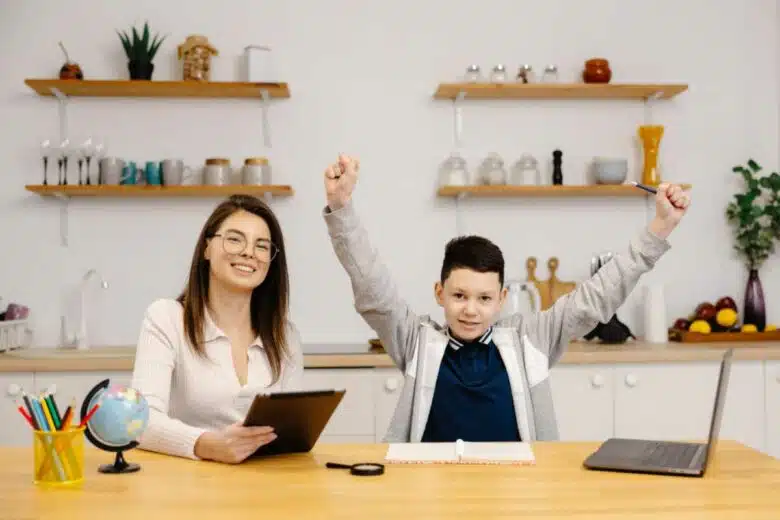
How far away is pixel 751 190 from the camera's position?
3961mm

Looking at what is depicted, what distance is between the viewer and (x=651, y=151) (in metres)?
3.93

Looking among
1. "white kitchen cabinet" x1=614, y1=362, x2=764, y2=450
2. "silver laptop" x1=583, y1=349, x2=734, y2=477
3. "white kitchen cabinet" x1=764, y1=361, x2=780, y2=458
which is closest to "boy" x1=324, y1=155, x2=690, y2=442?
"silver laptop" x1=583, y1=349, x2=734, y2=477

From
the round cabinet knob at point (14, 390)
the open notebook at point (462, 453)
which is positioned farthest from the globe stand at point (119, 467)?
the round cabinet knob at point (14, 390)

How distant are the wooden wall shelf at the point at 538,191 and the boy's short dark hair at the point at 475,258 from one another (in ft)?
5.13

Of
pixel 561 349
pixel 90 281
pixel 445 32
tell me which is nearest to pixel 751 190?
pixel 445 32

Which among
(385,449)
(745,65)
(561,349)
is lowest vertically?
(385,449)

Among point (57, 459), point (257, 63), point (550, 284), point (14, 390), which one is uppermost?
point (257, 63)

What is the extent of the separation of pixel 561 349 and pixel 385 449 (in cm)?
63

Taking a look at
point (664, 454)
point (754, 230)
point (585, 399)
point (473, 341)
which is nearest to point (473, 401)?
point (473, 341)

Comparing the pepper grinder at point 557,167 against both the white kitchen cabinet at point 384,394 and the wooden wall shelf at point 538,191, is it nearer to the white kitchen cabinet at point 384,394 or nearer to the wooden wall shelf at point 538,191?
the wooden wall shelf at point 538,191

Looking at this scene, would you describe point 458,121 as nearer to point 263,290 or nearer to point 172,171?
point 172,171

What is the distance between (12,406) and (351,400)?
1203 mm

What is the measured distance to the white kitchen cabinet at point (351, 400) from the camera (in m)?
3.33

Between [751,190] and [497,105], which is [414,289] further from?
[751,190]
